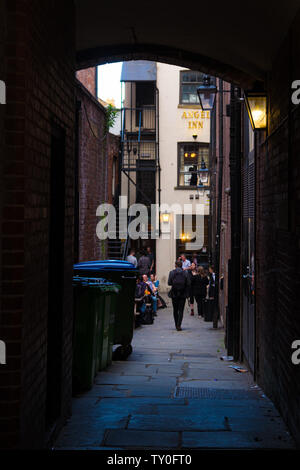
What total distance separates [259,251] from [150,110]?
20569mm

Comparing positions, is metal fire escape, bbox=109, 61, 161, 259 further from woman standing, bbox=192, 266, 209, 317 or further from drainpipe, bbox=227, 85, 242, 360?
drainpipe, bbox=227, 85, 242, 360

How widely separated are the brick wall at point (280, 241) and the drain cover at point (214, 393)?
0.98 feet

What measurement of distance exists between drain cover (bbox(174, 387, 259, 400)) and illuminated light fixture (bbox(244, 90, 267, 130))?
357 cm

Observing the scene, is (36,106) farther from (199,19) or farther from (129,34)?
(129,34)

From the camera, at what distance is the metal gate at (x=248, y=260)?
10.1 metres

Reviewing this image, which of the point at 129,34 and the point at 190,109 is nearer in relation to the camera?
the point at 129,34

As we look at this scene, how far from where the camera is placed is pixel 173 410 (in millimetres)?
7219

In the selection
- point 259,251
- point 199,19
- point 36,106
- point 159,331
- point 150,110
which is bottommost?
point 159,331

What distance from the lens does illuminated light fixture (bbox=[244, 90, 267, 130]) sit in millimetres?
8625

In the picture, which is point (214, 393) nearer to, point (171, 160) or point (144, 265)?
point (144, 265)

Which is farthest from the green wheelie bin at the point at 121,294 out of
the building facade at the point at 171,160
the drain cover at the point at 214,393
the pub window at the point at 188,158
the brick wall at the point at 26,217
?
the pub window at the point at 188,158

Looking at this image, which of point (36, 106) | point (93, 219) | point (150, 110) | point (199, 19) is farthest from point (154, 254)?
point (36, 106)

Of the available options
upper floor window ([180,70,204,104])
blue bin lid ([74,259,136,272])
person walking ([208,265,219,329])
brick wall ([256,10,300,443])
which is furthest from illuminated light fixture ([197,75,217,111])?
upper floor window ([180,70,204,104])

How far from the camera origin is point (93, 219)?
1842cm
